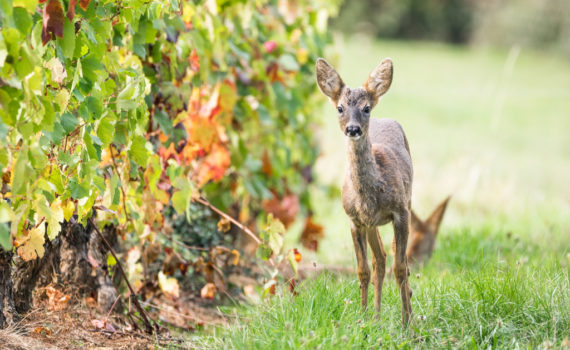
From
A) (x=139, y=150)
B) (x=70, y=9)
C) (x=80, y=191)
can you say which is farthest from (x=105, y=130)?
(x=70, y=9)

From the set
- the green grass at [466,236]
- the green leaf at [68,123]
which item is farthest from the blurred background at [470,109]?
the green leaf at [68,123]

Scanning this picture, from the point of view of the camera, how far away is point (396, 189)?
3.43 m

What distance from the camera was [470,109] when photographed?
20172 mm

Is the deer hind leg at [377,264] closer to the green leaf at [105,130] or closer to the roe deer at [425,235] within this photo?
the green leaf at [105,130]

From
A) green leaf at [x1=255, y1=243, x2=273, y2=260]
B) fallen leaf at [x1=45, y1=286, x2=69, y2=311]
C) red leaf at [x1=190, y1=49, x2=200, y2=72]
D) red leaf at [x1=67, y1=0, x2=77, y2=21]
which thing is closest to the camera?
red leaf at [x1=67, y1=0, x2=77, y2=21]

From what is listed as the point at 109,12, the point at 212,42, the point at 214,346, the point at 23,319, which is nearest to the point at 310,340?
the point at 214,346

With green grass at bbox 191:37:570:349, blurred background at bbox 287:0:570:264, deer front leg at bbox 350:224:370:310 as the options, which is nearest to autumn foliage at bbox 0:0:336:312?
deer front leg at bbox 350:224:370:310

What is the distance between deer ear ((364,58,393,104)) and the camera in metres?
3.42

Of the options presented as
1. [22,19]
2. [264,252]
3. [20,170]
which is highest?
[22,19]

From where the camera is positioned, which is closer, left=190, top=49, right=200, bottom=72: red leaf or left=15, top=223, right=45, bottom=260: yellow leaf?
left=15, top=223, right=45, bottom=260: yellow leaf

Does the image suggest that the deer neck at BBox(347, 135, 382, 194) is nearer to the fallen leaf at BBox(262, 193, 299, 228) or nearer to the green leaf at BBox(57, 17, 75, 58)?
the green leaf at BBox(57, 17, 75, 58)

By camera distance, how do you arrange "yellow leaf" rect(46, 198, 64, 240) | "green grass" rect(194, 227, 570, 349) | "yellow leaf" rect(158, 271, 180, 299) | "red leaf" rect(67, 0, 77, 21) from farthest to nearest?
"yellow leaf" rect(158, 271, 180, 299) → "green grass" rect(194, 227, 570, 349) → "yellow leaf" rect(46, 198, 64, 240) → "red leaf" rect(67, 0, 77, 21)

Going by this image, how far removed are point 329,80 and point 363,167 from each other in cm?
44

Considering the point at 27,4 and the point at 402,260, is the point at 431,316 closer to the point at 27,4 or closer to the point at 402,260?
the point at 402,260
